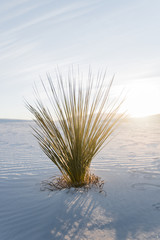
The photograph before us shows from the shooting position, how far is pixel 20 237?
4.50ft

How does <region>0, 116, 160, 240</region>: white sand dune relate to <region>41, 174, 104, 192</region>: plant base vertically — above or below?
below

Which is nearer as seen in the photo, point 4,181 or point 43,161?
point 4,181

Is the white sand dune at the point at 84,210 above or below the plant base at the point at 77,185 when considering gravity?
below

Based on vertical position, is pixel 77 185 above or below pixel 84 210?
above

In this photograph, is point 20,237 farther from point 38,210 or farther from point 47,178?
point 47,178

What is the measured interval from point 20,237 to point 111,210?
26.5 inches

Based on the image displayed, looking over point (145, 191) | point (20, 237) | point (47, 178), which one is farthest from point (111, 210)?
point (47, 178)

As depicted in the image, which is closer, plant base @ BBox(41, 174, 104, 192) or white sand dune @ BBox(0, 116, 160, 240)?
white sand dune @ BBox(0, 116, 160, 240)

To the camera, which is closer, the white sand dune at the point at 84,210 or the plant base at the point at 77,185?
the white sand dune at the point at 84,210

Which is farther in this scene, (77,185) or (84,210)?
(77,185)

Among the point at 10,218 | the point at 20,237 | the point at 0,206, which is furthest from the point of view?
the point at 0,206

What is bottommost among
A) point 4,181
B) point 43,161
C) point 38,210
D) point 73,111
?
point 38,210

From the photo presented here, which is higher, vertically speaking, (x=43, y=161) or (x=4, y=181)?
(x=43, y=161)

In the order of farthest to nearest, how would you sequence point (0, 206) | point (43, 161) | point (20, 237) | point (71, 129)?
point (43, 161), point (71, 129), point (0, 206), point (20, 237)
